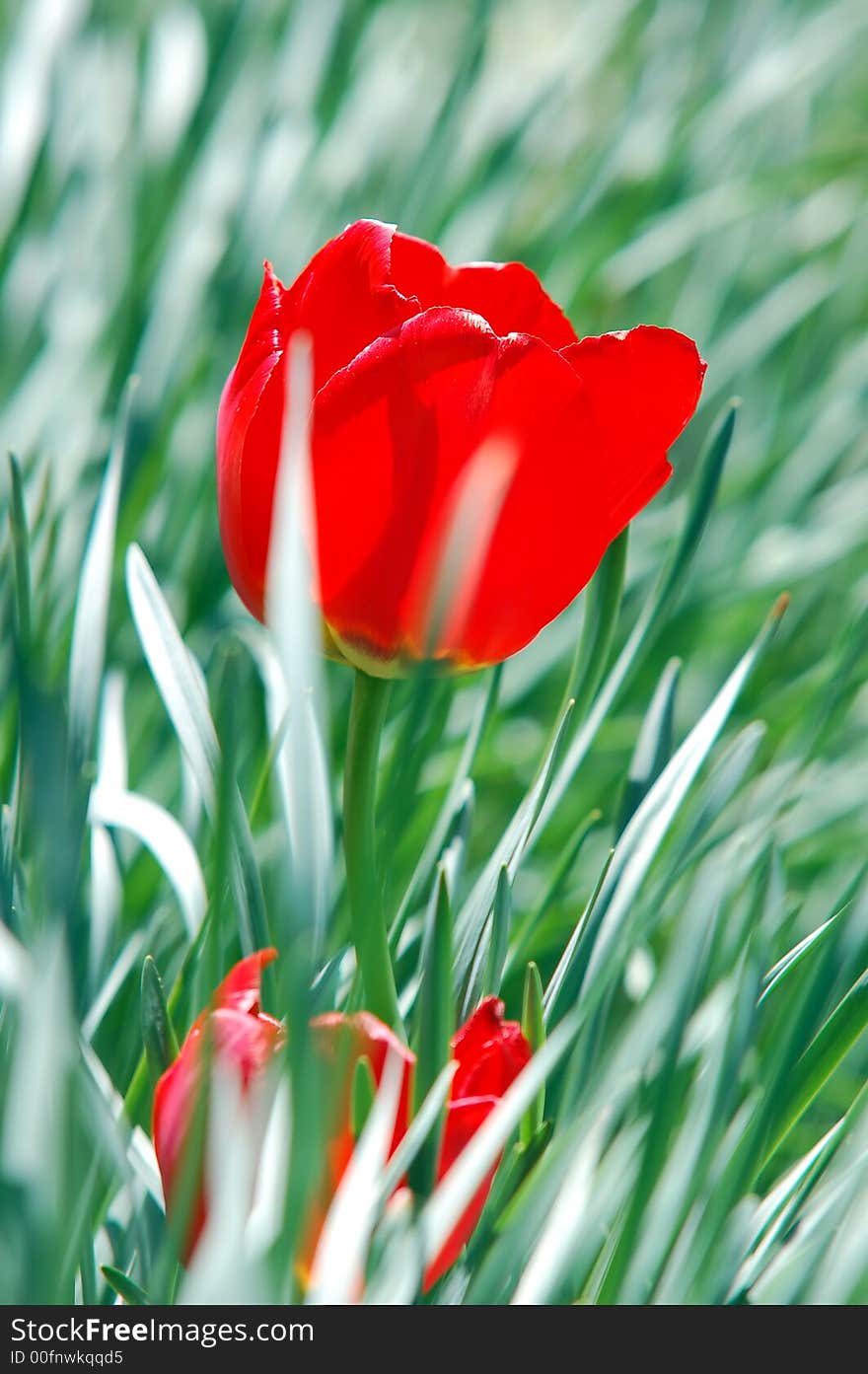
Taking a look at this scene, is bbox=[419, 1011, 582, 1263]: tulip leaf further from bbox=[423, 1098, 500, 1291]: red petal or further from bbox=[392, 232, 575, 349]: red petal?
bbox=[392, 232, 575, 349]: red petal

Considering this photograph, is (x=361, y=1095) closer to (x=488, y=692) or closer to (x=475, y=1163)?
(x=475, y=1163)

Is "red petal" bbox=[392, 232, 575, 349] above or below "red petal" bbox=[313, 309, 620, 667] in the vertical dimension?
above

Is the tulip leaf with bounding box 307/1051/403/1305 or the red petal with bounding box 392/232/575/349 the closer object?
the tulip leaf with bounding box 307/1051/403/1305

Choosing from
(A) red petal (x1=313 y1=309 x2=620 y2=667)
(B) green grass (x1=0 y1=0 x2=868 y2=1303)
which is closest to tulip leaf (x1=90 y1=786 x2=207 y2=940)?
(B) green grass (x1=0 y1=0 x2=868 y2=1303)

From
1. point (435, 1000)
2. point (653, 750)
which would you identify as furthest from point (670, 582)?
point (435, 1000)

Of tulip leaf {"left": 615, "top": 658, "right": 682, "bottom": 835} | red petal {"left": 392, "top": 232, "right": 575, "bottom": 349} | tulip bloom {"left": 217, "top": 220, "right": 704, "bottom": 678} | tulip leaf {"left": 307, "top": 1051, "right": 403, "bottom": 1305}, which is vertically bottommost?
tulip leaf {"left": 307, "top": 1051, "right": 403, "bottom": 1305}

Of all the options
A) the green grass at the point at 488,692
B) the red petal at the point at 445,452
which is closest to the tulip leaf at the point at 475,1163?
the green grass at the point at 488,692
